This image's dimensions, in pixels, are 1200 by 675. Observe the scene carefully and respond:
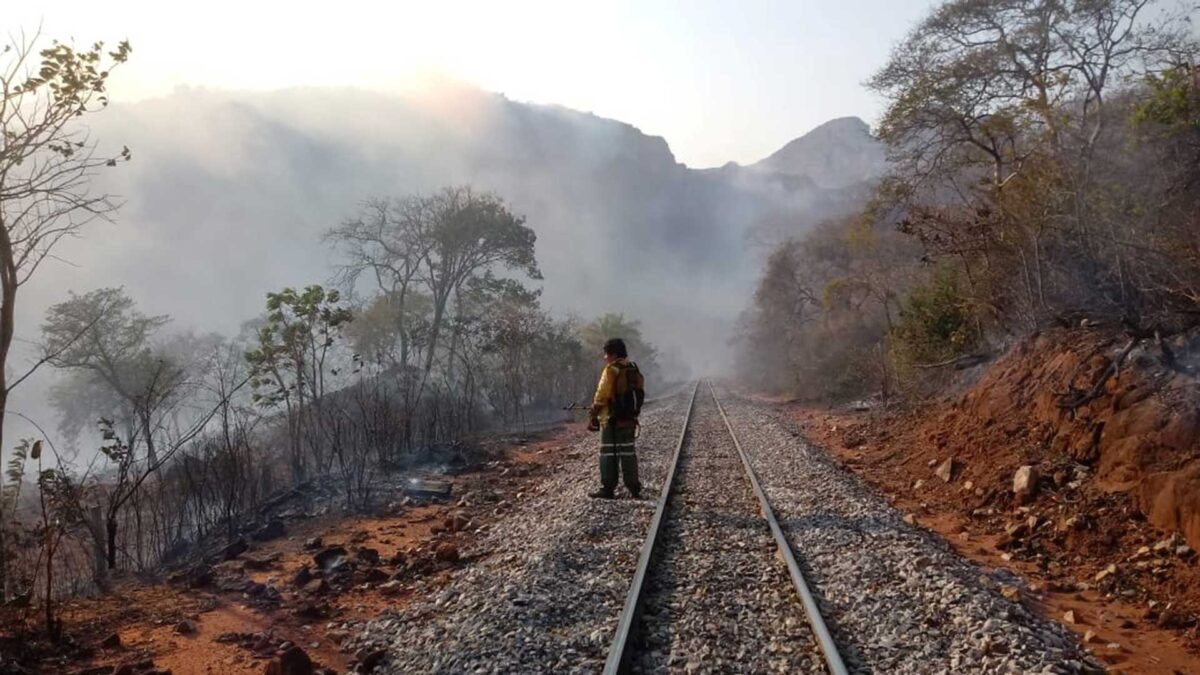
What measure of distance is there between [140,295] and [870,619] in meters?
111

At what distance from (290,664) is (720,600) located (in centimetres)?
286

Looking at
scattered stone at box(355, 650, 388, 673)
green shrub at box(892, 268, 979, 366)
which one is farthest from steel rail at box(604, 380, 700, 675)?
green shrub at box(892, 268, 979, 366)

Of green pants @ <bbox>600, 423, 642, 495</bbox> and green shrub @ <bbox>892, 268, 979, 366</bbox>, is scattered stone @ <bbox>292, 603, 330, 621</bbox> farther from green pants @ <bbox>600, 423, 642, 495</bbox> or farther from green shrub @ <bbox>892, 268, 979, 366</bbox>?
green shrub @ <bbox>892, 268, 979, 366</bbox>

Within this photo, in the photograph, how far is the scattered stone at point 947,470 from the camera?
1038 cm

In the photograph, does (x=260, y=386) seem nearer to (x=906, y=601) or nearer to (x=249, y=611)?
(x=249, y=611)

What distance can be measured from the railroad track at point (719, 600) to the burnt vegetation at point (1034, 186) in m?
4.51

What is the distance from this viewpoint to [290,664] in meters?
4.67

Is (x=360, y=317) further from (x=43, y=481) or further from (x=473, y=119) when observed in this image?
(x=473, y=119)

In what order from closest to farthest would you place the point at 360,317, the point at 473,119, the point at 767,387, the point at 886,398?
the point at 886,398, the point at 360,317, the point at 767,387, the point at 473,119

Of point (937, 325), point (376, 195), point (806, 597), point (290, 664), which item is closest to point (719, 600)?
point (806, 597)

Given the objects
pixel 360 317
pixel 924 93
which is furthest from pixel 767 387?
pixel 924 93

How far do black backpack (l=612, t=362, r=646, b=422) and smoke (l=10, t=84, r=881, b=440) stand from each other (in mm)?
48444

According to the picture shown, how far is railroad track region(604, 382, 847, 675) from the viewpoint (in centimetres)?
459

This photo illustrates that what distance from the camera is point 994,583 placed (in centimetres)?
606
